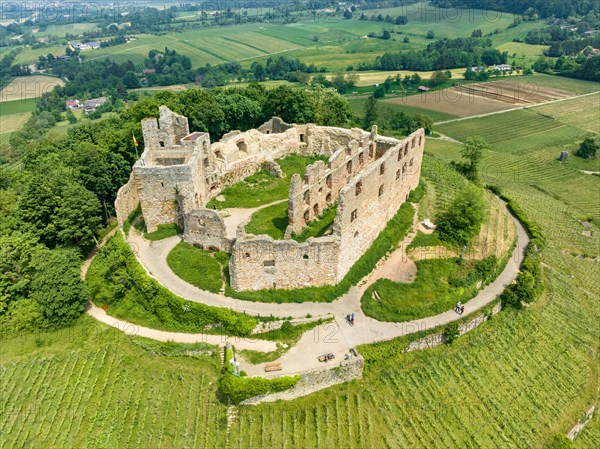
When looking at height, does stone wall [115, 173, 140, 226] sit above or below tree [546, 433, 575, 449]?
above

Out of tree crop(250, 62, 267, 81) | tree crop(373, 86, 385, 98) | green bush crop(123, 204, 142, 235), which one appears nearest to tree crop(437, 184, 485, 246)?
green bush crop(123, 204, 142, 235)

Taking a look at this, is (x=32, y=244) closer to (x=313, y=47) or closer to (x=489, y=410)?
(x=489, y=410)

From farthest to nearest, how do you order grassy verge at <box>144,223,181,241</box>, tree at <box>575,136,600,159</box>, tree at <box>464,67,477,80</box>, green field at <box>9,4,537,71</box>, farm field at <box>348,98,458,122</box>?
green field at <box>9,4,537,71</box> → tree at <box>464,67,477,80</box> → farm field at <box>348,98,458,122</box> → tree at <box>575,136,600,159</box> → grassy verge at <box>144,223,181,241</box>

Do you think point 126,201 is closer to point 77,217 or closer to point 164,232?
point 77,217

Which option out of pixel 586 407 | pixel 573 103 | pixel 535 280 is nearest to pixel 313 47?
pixel 573 103

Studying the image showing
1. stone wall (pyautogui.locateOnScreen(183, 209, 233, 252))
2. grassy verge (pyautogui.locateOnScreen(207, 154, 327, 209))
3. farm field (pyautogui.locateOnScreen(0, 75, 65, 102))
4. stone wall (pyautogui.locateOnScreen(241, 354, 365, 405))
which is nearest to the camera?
stone wall (pyautogui.locateOnScreen(241, 354, 365, 405))

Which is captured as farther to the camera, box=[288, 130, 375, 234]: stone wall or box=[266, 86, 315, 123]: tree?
box=[266, 86, 315, 123]: tree

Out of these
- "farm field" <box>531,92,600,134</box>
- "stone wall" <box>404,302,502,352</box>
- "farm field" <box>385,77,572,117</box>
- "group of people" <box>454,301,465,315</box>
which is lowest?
"farm field" <box>531,92,600,134</box>

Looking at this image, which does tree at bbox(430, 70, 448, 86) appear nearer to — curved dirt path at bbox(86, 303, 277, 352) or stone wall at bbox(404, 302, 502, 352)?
stone wall at bbox(404, 302, 502, 352)

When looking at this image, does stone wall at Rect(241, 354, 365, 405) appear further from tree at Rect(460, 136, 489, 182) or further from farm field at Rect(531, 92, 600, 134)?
farm field at Rect(531, 92, 600, 134)
